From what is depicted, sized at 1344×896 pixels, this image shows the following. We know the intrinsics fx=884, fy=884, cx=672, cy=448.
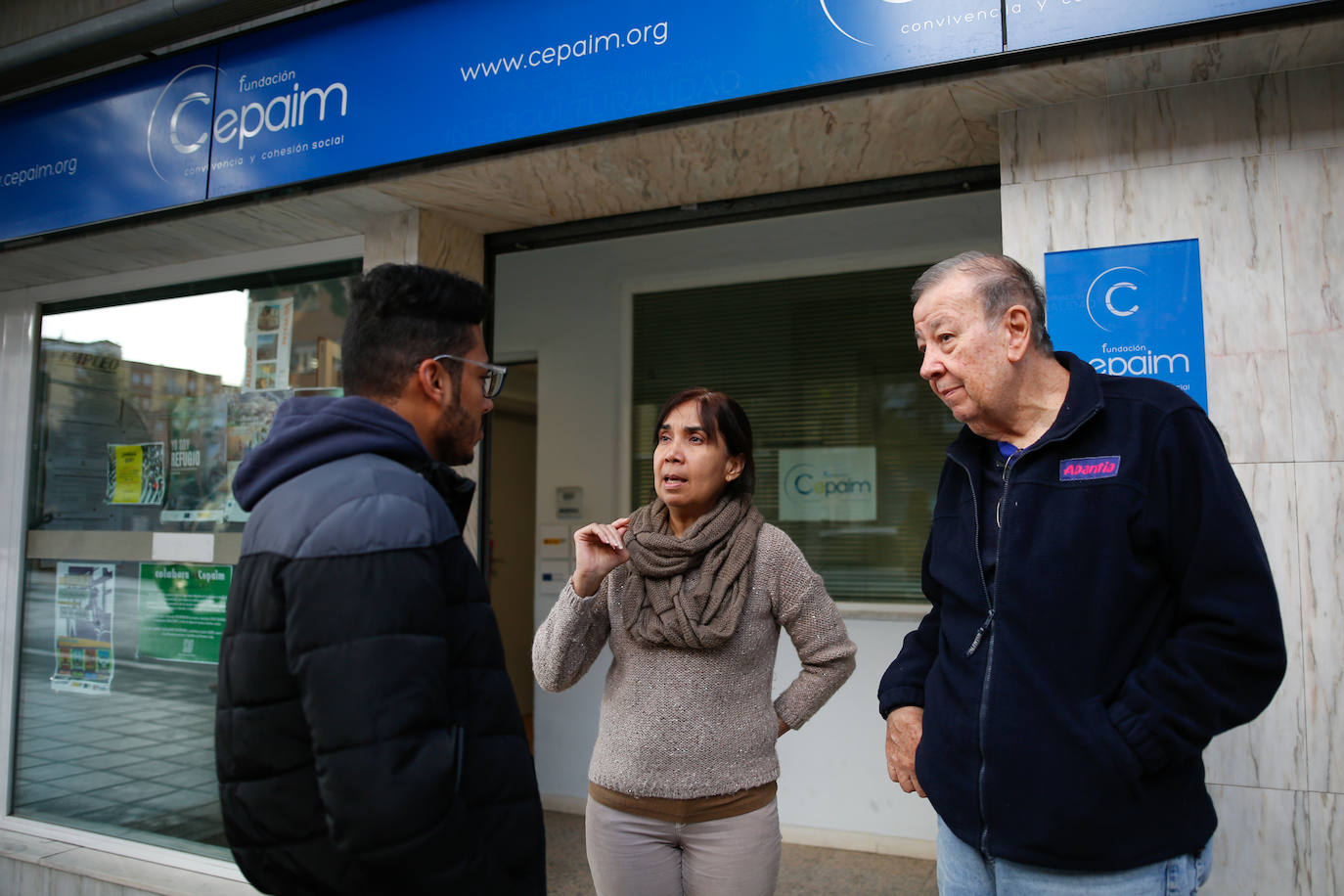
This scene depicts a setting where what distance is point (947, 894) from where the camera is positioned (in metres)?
1.67

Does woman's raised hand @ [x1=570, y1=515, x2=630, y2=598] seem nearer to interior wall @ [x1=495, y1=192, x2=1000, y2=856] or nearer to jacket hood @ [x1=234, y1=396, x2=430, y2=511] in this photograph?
jacket hood @ [x1=234, y1=396, x2=430, y2=511]

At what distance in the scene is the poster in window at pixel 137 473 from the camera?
411 cm

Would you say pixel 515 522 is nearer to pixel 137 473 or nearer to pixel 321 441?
pixel 137 473

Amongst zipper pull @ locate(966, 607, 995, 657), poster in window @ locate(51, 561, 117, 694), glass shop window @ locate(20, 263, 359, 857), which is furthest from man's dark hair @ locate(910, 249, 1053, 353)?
poster in window @ locate(51, 561, 117, 694)

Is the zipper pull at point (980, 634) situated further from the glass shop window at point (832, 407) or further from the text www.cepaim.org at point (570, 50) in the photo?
the glass shop window at point (832, 407)

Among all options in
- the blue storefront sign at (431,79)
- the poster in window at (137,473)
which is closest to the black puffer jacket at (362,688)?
the blue storefront sign at (431,79)

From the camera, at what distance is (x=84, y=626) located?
4.23m

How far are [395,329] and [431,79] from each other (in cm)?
178

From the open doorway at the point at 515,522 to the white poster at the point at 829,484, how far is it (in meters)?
2.76

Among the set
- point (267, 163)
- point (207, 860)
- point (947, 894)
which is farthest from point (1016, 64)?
point (207, 860)

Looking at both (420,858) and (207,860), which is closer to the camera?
(420,858)

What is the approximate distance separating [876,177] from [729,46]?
29.5 inches

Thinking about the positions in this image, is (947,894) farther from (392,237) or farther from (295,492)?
(392,237)

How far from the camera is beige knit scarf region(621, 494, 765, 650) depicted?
212 cm
